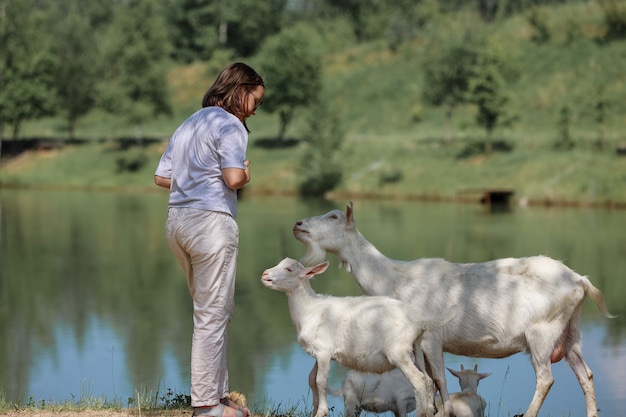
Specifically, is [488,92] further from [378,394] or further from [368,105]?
[378,394]

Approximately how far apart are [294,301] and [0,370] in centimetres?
764

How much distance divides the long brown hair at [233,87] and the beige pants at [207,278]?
882 millimetres

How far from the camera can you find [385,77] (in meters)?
72.2

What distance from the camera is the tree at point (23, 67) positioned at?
228 ft

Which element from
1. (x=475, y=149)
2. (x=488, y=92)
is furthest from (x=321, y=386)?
(x=488, y=92)

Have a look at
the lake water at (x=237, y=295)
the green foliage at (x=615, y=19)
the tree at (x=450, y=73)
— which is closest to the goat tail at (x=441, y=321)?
the lake water at (x=237, y=295)

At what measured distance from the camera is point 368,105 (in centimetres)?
6900

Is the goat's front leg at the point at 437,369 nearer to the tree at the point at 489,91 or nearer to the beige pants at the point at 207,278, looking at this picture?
the beige pants at the point at 207,278

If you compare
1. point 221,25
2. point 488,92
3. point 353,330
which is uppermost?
point 221,25

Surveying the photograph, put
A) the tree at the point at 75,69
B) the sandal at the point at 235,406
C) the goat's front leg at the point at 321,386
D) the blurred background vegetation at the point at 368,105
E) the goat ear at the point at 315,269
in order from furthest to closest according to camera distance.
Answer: the tree at the point at 75,69 → the blurred background vegetation at the point at 368,105 → the goat ear at the point at 315,269 → the sandal at the point at 235,406 → the goat's front leg at the point at 321,386

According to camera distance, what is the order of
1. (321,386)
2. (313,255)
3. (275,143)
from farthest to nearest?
1. (275,143)
2. (313,255)
3. (321,386)

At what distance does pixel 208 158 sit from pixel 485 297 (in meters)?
2.69

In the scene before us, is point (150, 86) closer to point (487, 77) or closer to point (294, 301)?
point (487, 77)

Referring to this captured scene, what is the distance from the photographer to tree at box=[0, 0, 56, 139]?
228 ft
